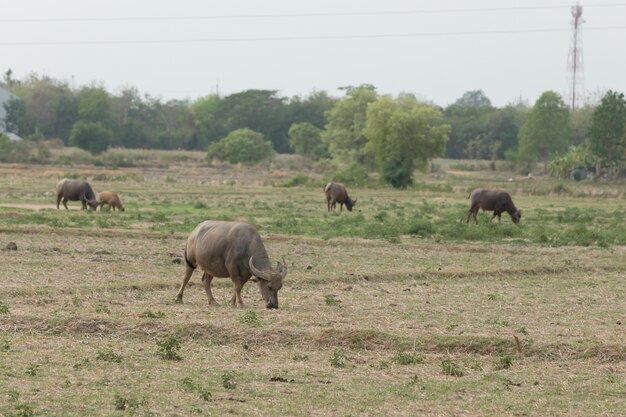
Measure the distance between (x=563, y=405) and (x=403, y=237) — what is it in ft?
61.2

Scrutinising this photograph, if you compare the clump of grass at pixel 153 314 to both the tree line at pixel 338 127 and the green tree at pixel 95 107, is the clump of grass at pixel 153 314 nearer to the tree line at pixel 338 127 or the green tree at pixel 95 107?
the tree line at pixel 338 127

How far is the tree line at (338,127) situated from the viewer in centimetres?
7038

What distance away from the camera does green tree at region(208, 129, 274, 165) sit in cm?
8594

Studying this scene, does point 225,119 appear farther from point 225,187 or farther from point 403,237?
point 403,237

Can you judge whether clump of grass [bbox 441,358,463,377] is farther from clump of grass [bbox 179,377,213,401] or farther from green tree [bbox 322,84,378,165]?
green tree [bbox 322,84,378,165]

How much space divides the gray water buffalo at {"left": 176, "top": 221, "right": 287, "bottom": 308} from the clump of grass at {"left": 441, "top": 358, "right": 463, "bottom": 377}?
4.58 meters

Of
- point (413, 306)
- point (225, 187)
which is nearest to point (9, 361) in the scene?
point (413, 306)

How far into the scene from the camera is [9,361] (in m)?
11.2

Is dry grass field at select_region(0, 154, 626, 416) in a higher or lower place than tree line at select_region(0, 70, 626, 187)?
lower

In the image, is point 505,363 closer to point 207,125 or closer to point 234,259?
point 234,259

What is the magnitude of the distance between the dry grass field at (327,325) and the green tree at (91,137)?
58779 mm

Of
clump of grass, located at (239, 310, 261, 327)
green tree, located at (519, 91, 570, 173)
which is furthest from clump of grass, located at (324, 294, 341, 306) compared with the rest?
green tree, located at (519, 91, 570, 173)

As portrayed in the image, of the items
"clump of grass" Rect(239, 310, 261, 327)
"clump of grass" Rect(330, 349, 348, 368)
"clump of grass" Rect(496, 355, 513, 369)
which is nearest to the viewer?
"clump of grass" Rect(330, 349, 348, 368)

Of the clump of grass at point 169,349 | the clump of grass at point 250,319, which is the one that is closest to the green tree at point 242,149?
the clump of grass at point 250,319
